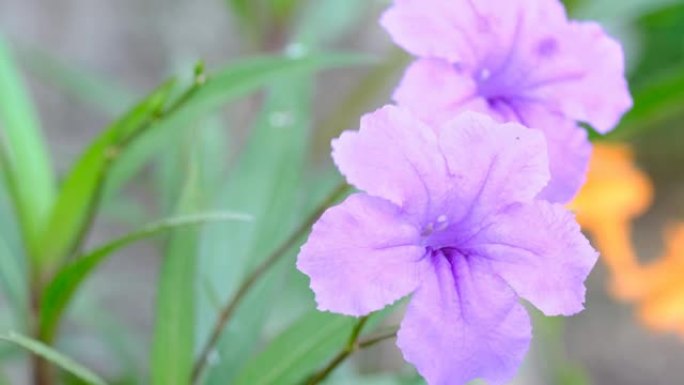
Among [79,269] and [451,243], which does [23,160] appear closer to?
[79,269]

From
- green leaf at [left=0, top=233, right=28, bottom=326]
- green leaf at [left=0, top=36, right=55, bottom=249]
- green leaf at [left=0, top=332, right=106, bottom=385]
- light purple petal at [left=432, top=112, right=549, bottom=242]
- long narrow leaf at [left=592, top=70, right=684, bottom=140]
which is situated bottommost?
long narrow leaf at [left=592, top=70, right=684, bottom=140]

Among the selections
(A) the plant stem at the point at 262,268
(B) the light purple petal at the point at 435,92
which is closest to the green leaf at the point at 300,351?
(A) the plant stem at the point at 262,268

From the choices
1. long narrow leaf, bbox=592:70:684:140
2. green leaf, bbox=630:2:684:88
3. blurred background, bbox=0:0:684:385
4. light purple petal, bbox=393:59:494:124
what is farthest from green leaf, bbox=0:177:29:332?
green leaf, bbox=630:2:684:88

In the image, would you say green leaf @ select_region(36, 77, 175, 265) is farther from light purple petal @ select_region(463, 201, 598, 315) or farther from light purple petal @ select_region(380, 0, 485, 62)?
light purple petal @ select_region(463, 201, 598, 315)

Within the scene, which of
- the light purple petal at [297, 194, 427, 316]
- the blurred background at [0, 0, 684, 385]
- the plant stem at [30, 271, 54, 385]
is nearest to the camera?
the light purple petal at [297, 194, 427, 316]

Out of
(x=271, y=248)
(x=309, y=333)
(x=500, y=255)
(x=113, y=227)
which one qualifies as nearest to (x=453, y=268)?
(x=500, y=255)

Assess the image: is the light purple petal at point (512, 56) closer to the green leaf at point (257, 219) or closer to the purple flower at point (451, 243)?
the purple flower at point (451, 243)

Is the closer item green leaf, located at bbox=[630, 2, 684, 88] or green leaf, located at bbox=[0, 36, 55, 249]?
green leaf, located at bbox=[0, 36, 55, 249]
